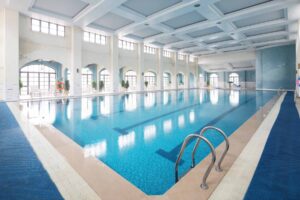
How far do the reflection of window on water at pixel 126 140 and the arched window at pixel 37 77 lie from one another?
37.2ft

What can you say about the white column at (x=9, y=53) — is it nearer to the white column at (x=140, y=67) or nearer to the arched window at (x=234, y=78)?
the white column at (x=140, y=67)

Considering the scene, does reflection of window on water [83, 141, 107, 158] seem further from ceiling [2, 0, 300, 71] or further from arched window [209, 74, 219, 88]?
arched window [209, 74, 219, 88]

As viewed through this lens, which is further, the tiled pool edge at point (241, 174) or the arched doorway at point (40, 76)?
the arched doorway at point (40, 76)

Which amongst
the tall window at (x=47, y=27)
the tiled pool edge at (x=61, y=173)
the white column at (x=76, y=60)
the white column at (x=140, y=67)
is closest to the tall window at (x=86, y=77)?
the white column at (x=76, y=60)

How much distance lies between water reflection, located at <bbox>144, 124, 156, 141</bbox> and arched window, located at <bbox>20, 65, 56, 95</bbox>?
1112cm

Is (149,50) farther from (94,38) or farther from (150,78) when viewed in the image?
(94,38)

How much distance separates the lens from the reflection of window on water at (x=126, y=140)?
355 cm

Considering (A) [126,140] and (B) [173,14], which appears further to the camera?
(B) [173,14]

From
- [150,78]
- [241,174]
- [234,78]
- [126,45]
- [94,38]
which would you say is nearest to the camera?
[241,174]

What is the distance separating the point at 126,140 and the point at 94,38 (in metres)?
13.7

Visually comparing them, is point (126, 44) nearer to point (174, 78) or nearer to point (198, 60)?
point (174, 78)

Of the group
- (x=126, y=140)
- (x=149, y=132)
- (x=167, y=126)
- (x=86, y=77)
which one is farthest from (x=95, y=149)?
(x=86, y=77)

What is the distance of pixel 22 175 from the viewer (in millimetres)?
2207

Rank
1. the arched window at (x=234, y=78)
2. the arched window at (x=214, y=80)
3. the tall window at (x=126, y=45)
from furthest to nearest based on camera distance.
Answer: the arched window at (x=214, y=80), the arched window at (x=234, y=78), the tall window at (x=126, y=45)
